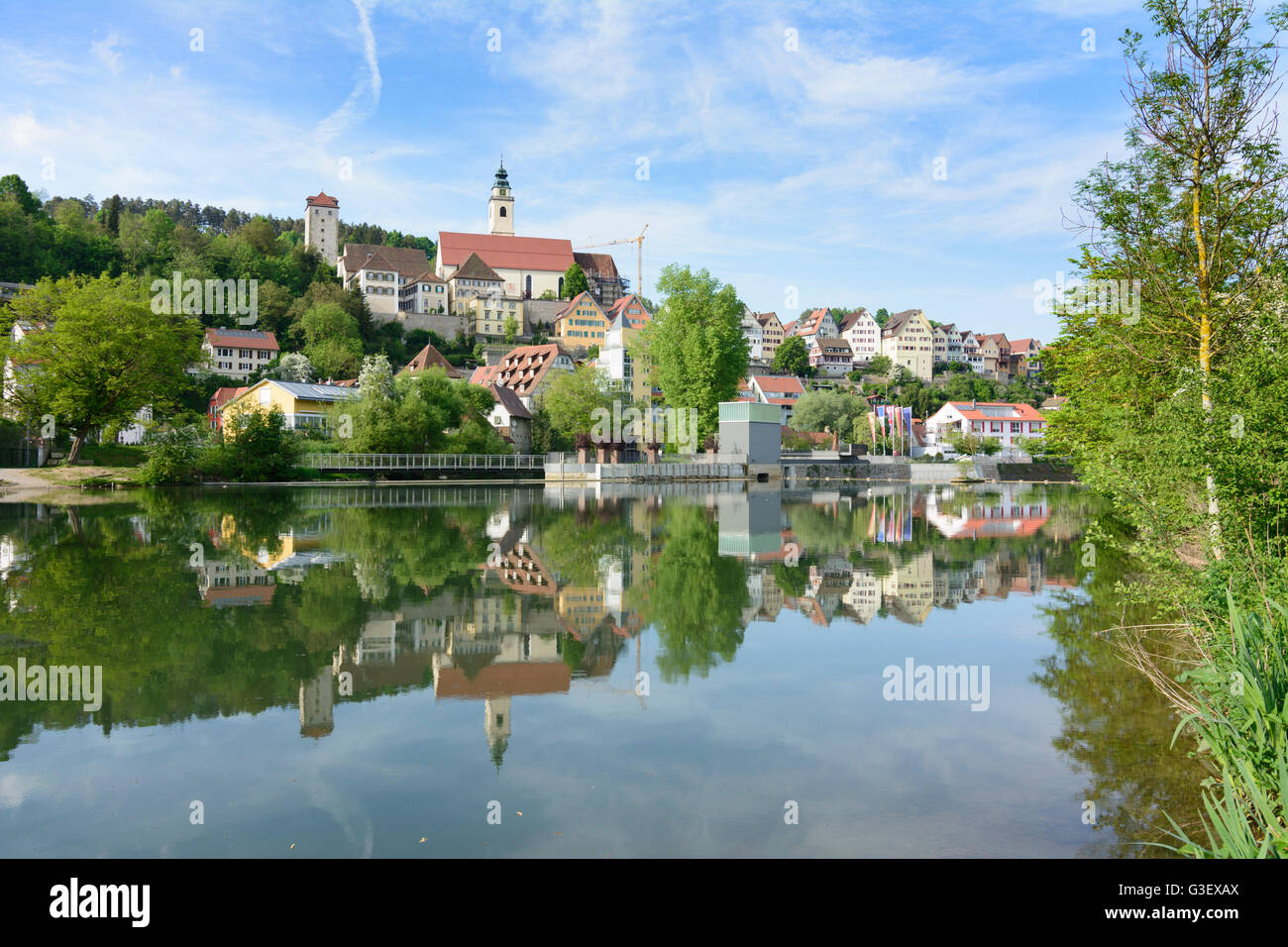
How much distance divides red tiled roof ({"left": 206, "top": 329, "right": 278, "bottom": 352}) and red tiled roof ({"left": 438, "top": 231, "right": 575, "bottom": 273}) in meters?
41.3

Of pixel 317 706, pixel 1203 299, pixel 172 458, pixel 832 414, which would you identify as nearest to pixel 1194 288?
pixel 1203 299

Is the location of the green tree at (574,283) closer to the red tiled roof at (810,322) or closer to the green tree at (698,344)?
the red tiled roof at (810,322)

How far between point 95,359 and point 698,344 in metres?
36.3

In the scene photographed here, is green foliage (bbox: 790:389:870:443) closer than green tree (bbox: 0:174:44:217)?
Yes

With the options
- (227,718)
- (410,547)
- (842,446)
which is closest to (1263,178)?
(227,718)

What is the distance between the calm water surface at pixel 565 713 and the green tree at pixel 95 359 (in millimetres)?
33574

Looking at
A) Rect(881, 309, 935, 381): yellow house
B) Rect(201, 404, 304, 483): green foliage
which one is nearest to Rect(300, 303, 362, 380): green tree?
Rect(201, 404, 304, 483): green foliage

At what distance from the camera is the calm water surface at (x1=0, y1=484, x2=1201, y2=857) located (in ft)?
16.7

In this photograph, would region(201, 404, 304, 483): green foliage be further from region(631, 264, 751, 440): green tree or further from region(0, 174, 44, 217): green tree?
region(0, 174, 44, 217): green tree

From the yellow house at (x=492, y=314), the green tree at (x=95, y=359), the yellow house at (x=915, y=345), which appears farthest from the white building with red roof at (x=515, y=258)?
the green tree at (x=95, y=359)

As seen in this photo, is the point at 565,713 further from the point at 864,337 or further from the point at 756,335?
the point at 864,337

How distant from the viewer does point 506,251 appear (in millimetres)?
144250

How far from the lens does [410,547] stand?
18.5m
